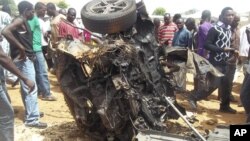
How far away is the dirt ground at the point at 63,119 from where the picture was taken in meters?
5.78

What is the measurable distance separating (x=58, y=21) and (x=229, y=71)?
3473mm

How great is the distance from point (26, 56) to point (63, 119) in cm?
125

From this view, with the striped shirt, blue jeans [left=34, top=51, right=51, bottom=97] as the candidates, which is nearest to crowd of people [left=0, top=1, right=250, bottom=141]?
blue jeans [left=34, top=51, right=51, bottom=97]

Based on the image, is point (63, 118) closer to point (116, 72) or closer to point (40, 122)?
point (40, 122)

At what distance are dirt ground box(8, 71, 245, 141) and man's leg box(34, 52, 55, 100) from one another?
235mm

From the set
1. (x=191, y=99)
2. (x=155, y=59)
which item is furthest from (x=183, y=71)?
(x=191, y=99)

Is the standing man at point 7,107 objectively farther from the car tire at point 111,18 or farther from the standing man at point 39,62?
the standing man at point 39,62

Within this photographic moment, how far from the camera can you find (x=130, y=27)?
5113 millimetres

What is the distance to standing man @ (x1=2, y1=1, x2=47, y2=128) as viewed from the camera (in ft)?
19.8

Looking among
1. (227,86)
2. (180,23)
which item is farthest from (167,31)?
(227,86)

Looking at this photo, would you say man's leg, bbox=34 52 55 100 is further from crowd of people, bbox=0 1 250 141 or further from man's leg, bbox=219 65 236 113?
man's leg, bbox=219 65 236 113

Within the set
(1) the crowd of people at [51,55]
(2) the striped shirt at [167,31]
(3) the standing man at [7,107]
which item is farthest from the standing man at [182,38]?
(3) the standing man at [7,107]

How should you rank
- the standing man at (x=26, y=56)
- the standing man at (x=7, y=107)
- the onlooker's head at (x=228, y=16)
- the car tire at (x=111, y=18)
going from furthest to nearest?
the onlooker's head at (x=228, y=16)
the standing man at (x=26, y=56)
the car tire at (x=111, y=18)
the standing man at (x=7, y=107)

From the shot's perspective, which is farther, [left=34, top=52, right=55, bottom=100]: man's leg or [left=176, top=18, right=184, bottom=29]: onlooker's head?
[left=176, top=18, right=184, bottom=29]: onlooker's head
